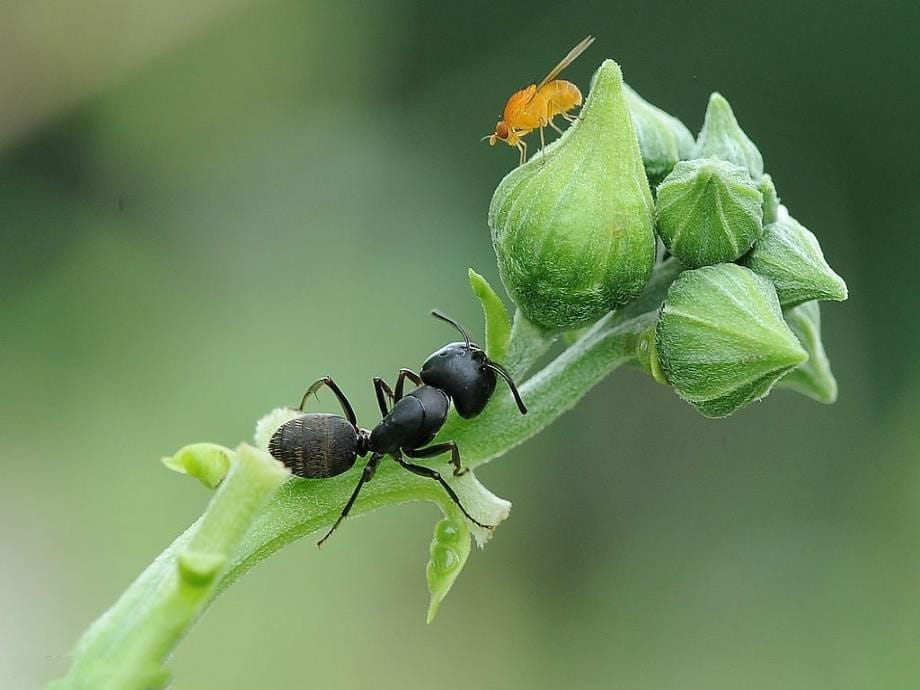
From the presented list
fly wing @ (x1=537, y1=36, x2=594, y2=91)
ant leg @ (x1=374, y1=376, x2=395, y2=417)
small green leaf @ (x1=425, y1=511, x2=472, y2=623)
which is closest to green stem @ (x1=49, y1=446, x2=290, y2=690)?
small green leaf @ (x1=425, y1=511, x2=472, y2=623)

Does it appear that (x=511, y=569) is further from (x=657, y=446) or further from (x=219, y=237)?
(x=219, y=237)

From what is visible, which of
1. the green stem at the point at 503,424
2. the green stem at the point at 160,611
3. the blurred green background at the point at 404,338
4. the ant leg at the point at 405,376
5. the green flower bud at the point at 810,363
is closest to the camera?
the green stem at the point at 160,611

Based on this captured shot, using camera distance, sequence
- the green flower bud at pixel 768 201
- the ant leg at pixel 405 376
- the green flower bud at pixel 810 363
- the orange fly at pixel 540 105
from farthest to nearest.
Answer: the orange fly at pixel 540 105
the ant leg at pixel 405 376
the green flower bud at pixel 810 363
the green flower bud at pixel 768 201

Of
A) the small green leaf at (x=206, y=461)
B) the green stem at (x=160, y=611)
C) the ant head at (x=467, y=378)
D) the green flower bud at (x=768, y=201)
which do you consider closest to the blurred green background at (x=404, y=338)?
the ant head at (x=467, y=378)

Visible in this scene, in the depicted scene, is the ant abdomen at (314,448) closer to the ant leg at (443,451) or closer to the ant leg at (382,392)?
the ant leg at (443,451)

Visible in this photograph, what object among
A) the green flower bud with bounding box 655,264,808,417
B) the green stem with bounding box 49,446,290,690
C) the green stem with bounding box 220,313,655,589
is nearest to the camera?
the green stem with bounding box 49,446,290,690

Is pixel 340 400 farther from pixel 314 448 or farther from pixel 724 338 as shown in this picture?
pixel 724 338

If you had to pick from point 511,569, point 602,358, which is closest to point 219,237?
point 511,569

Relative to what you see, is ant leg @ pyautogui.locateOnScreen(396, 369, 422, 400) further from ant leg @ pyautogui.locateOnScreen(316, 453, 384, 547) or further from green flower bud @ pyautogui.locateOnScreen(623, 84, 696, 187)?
green flower bud @ pyautogui.locateOnScreen(623, 84, 696, 187)
